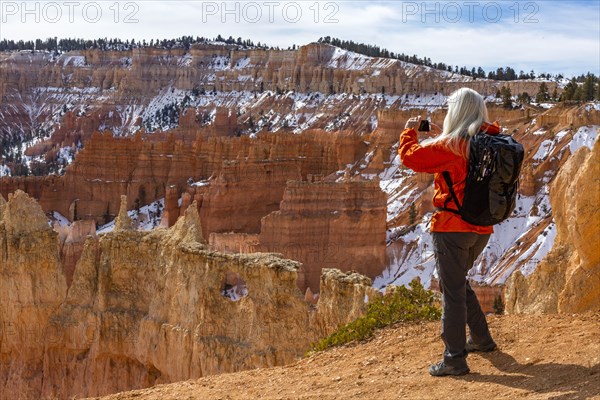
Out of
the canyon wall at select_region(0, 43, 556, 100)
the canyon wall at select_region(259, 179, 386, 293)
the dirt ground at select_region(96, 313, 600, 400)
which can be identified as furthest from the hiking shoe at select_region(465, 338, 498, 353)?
the canyon wall at select_region(0, 43, 556, 100)

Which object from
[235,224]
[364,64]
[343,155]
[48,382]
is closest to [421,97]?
[364,64]

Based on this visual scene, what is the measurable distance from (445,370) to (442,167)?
1613 millimetres

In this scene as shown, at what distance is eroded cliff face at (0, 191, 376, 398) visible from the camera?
49.9ft

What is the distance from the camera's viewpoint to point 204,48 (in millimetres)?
132000

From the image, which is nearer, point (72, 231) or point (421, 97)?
point (72, 231)

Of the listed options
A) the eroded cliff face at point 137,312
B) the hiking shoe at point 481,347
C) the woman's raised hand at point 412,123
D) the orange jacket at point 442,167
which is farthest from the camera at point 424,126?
→ the eroded cliff face at point 137,312

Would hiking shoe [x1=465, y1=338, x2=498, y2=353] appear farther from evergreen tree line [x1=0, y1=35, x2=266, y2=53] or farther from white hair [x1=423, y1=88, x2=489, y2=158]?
evergreen tree line [x1=0, y1=35, x2=266, y2=53]

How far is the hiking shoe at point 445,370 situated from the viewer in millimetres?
6250

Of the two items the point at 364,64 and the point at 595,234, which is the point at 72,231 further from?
the point at 364,64

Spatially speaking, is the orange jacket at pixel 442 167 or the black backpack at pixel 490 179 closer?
the black backpack at pixel 490 179

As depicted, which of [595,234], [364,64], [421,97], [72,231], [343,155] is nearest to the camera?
[595,234]

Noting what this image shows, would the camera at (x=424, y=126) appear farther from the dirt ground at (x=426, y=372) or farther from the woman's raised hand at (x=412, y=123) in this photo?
the dirt ground at (x=426, y=372)

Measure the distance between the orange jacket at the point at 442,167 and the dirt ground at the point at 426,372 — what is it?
3.72ft

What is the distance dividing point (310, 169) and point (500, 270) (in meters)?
24.4
